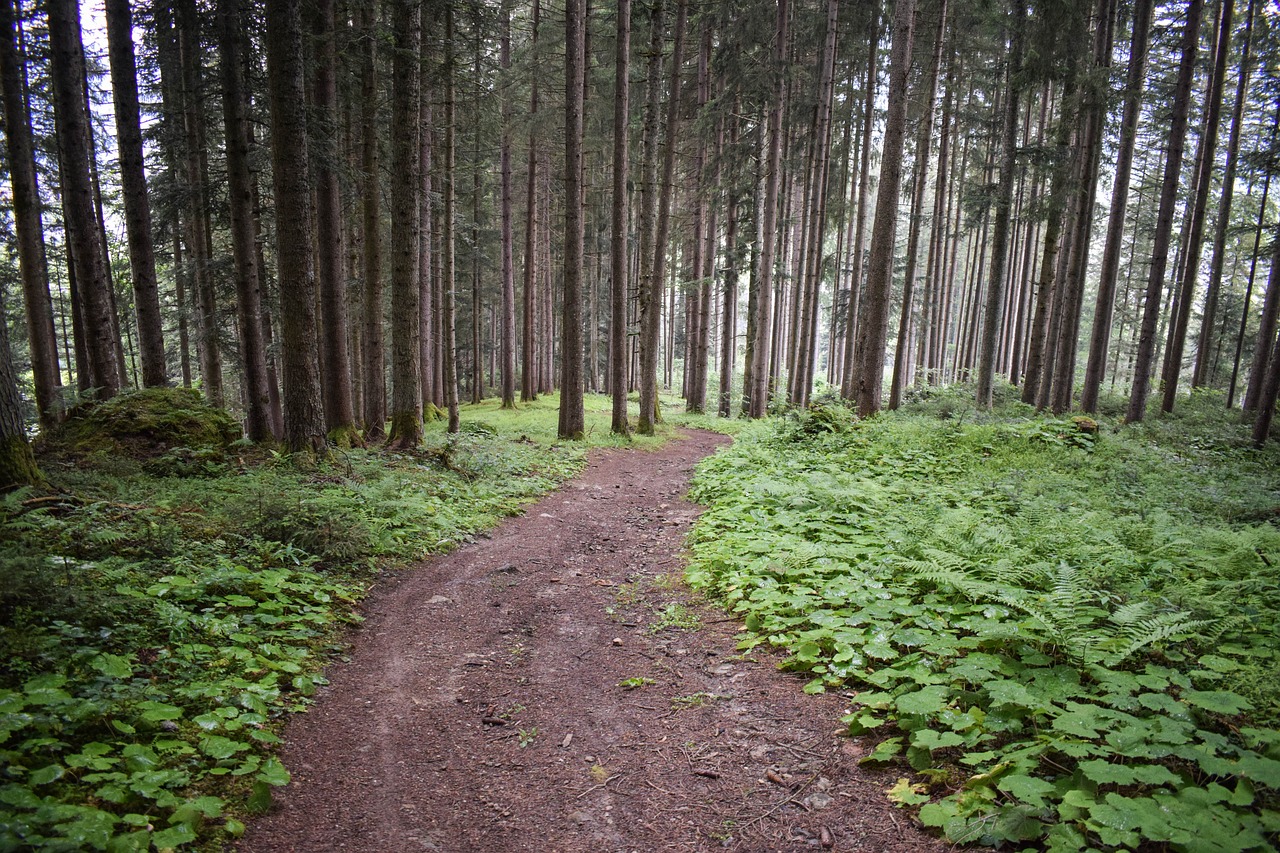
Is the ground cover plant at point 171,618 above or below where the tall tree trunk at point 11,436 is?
below

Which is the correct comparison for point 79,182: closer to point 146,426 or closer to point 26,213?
point 26,213

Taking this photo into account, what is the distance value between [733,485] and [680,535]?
1750mm

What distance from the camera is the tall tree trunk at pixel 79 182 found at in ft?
33.3

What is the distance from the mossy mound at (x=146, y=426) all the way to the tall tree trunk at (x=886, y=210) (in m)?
11.9

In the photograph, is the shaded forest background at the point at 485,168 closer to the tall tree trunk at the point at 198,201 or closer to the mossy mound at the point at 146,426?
the tall tree trunk at the point at 198,201

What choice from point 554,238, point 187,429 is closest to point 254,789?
point 187,429

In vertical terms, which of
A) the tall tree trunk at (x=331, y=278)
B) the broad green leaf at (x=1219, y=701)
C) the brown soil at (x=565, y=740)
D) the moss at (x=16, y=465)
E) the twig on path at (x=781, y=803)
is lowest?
the brown soil at (x=565, y=740)

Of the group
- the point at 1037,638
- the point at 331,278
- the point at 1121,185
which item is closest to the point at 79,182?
the point at 331,278

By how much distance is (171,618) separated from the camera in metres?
3.89

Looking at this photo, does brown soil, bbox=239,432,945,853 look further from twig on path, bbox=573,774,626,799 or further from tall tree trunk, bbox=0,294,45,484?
tall tree trunk, bbox=0,294,45,484

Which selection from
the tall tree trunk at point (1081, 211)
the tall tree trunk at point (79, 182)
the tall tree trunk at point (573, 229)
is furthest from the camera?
the tall tree trunk at point (1081, 211)

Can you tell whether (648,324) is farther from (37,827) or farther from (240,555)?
(37,827)

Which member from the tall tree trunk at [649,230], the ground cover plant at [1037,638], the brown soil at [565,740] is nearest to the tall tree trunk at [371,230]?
the tall tree trunk at [649,230]

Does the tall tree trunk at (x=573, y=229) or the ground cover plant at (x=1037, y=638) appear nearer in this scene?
the ground cover plant at (x=1037, y=638)
